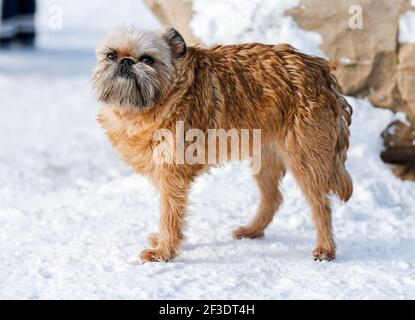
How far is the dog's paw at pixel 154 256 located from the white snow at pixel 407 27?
3.68m

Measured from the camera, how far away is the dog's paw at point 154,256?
5074 mm

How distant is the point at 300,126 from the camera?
5.21 m

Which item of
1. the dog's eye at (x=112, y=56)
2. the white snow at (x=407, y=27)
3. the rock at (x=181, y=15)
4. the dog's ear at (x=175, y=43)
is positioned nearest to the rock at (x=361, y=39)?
the white snow at (x=407, y=27)

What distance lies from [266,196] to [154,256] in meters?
1.26

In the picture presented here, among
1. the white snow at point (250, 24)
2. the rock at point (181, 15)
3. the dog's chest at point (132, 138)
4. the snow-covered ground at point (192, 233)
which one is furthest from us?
the rock at point (181, 15)

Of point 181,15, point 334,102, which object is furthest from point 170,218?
point 181,15

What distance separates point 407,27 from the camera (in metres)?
7.24

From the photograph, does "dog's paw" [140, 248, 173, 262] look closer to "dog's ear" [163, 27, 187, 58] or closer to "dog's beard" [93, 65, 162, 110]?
"dog's beard" [93, 65, 162, 110]

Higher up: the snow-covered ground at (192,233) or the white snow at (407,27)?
the white snow at (407,27)

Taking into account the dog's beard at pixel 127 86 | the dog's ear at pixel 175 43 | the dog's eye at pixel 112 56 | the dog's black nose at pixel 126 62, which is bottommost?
the dog's beard at pixel 127 86

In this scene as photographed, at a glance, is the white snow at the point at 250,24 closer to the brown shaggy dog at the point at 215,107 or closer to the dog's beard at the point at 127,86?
the brown shaggy dog at the point at 215,107

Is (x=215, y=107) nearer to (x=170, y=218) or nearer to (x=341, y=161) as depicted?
(x=170, y=218)
